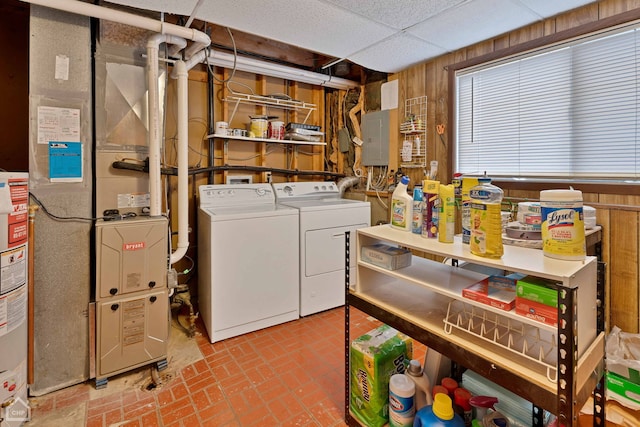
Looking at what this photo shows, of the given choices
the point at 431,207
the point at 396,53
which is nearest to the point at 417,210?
the point at 431,207

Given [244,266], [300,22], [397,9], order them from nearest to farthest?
1. [397,9]
2. [300,22]
3. [244,266]

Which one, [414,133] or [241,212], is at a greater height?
[414,133]

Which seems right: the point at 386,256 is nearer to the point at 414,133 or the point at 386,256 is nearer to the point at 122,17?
the point at 414,133

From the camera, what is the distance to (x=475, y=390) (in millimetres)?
1450

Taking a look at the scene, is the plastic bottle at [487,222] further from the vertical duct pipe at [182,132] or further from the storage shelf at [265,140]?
the storage shelf at [265,140]

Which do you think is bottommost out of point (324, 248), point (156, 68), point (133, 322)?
point (133, 322)

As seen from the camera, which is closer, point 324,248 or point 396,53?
point 396,53

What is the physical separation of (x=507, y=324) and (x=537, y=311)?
0.96ft

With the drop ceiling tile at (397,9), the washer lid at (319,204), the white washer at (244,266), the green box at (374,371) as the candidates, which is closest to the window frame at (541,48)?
the drop ceiling tile at (397,9)

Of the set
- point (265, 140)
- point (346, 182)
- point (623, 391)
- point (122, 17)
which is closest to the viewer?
point (623, 391)

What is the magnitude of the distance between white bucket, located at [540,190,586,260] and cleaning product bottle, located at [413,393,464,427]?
688 mm

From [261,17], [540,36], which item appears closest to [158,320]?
[261,17]

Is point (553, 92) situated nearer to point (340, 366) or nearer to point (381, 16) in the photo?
point (381, 16)

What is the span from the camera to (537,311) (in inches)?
37.4
